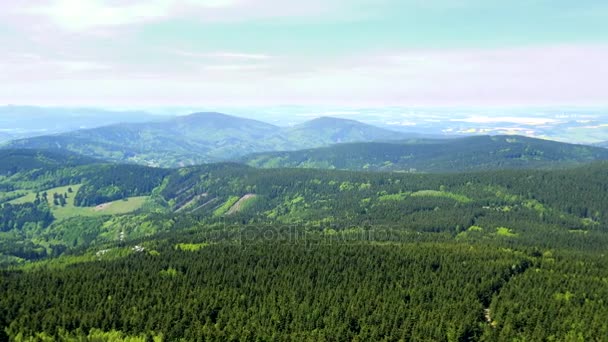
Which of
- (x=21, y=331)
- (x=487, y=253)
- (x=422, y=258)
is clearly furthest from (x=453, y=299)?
(x=21, y=331)

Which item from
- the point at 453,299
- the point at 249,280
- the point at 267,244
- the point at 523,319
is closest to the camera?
the point at 523,319

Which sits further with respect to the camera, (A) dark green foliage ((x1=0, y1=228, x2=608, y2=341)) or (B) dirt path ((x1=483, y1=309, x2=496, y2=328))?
(B) dirt path ((x1=483, y1=309, x2=496, y2=328))

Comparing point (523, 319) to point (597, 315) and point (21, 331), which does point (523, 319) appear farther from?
point (21, 331)

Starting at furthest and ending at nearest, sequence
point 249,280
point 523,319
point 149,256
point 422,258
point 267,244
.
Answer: point 267,244
point 149,256
point 422,258
point 249,280
point 523,319

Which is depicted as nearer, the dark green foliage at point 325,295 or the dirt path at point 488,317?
the dark green foliage at point 325,295

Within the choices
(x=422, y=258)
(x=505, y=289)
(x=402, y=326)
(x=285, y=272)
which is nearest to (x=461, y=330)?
(x=402, y=326)

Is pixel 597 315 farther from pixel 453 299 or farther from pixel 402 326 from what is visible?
pixel 402 326

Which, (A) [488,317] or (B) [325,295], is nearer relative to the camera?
(A) [488,317]

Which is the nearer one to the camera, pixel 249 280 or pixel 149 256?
pixel 249 280

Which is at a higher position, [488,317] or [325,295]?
[325,295]
